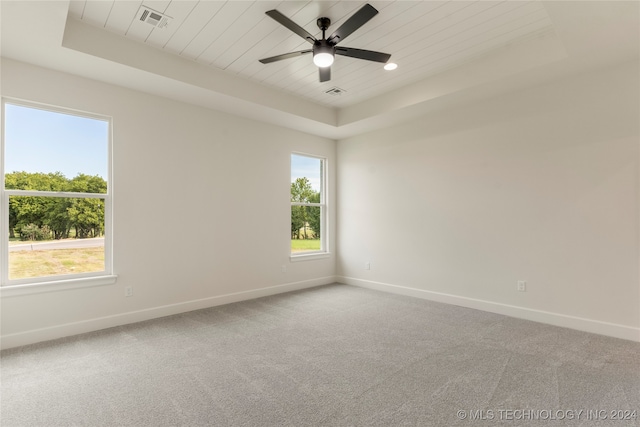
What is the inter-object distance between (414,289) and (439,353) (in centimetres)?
204

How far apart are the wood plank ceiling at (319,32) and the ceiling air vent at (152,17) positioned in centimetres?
4

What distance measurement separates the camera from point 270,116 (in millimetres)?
4656

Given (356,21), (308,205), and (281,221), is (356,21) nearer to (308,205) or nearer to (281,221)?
(281,221)

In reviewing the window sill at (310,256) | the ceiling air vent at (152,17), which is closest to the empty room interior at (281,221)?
the ceiling air vent at (152,17)

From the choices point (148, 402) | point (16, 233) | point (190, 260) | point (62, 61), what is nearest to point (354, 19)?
point (62, 61)

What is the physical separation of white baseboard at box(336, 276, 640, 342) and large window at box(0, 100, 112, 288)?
398cm

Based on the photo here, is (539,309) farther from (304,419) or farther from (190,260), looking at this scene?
(190,260)

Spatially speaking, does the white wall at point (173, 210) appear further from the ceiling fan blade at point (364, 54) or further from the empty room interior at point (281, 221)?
the ceiling fan blade at point (364, 54)

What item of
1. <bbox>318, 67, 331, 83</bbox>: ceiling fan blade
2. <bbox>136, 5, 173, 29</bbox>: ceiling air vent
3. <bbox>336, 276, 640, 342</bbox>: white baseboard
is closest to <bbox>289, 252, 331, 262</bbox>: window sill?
<bbox>336, 276, 640, 342</bbox>: white baseboard

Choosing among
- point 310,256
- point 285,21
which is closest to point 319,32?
point 285,21

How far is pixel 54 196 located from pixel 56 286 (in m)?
0.91

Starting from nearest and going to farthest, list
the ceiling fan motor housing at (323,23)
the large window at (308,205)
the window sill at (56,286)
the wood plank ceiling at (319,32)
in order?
the wood plank ceiling at (319,32)
the ceiling fan motor housing at (323,23)
the window sill at (56,286)
the large window at (308,205)

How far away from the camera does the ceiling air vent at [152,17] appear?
271 centimetres

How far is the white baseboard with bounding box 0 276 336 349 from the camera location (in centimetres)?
303
